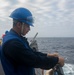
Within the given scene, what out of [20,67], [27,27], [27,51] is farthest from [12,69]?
[27,27]

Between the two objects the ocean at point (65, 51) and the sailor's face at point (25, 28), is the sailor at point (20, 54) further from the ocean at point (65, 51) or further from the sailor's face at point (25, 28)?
the ocean at point (65, 51)

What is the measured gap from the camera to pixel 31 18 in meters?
3.37

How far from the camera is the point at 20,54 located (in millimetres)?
3088

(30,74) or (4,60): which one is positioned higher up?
(4,60)

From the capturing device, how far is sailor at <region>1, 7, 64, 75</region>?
310cm

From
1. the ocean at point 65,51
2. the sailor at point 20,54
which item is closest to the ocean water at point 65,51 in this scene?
the ocean at point 65,51

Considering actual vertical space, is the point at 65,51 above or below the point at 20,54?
below

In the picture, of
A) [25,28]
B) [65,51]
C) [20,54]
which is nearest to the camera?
[20,54]

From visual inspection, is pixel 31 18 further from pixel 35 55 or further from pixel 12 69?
pixel 12 69

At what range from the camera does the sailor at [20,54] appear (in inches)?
122

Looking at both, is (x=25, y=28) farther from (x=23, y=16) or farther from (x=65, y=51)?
(x=65, y=51)

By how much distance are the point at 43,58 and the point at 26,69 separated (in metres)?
0.29

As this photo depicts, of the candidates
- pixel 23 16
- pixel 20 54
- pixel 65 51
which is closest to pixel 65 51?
pixel 65 51

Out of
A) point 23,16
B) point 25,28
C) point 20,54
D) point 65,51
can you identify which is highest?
point 23,16
